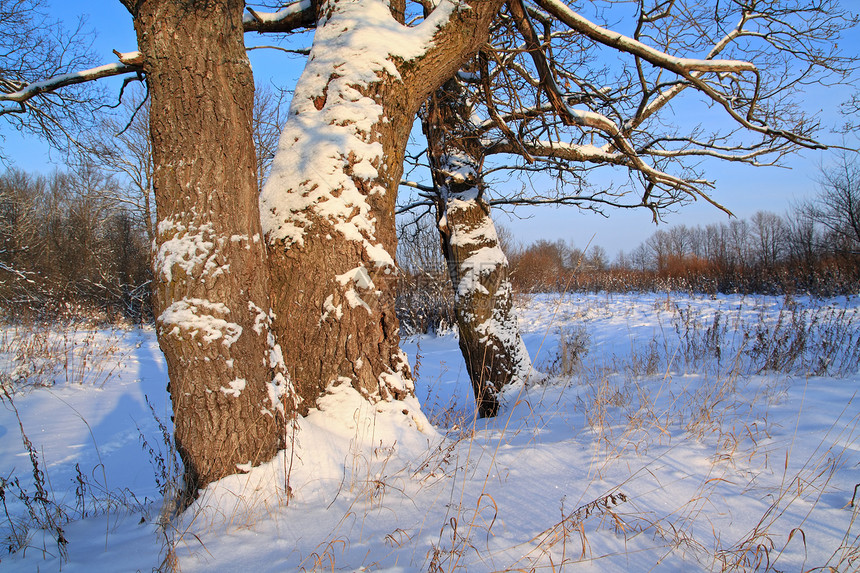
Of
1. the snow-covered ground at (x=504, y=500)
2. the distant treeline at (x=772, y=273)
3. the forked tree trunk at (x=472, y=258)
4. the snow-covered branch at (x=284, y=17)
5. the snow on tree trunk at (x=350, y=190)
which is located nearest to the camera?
the snow-covered ground at (x=504, y=500)

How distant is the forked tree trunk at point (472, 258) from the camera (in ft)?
15.3

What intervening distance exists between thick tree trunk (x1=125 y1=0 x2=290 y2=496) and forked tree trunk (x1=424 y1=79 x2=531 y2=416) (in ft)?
9.21

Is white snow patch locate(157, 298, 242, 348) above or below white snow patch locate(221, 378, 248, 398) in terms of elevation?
above

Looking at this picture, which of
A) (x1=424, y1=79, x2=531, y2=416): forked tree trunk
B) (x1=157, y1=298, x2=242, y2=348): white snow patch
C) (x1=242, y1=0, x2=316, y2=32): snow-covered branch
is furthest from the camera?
(x1=424, y1=79, x2=531, y2=416): forked tree trunk

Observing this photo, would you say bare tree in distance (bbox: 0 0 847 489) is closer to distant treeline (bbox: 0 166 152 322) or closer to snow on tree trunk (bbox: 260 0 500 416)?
snow on tree trunk (bbox: 260 0 500 416)

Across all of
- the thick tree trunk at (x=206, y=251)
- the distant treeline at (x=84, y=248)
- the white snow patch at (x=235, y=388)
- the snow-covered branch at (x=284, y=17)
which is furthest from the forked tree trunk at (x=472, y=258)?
the distant treeline at (x=84, y=248)

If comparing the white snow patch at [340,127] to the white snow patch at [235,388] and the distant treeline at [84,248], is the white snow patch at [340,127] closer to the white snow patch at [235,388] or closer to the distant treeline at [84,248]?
the white snow patch at [235,388]

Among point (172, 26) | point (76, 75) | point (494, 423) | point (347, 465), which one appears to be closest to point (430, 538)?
point (347, 465)

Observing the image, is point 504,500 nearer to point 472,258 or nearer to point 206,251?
point 206,251

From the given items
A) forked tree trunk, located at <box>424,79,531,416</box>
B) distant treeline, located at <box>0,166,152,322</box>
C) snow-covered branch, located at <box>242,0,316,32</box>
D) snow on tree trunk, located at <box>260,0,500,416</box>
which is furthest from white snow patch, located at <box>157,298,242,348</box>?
distant treeline, located at <box>0,166,152,322</box>

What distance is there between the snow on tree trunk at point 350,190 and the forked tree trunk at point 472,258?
1.81 m

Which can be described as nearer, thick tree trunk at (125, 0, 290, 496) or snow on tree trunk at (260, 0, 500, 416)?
thick tree trunk at (125, 0, 290, 496)

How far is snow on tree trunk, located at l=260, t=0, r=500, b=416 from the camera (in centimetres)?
240

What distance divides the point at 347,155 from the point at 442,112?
2.89 m
